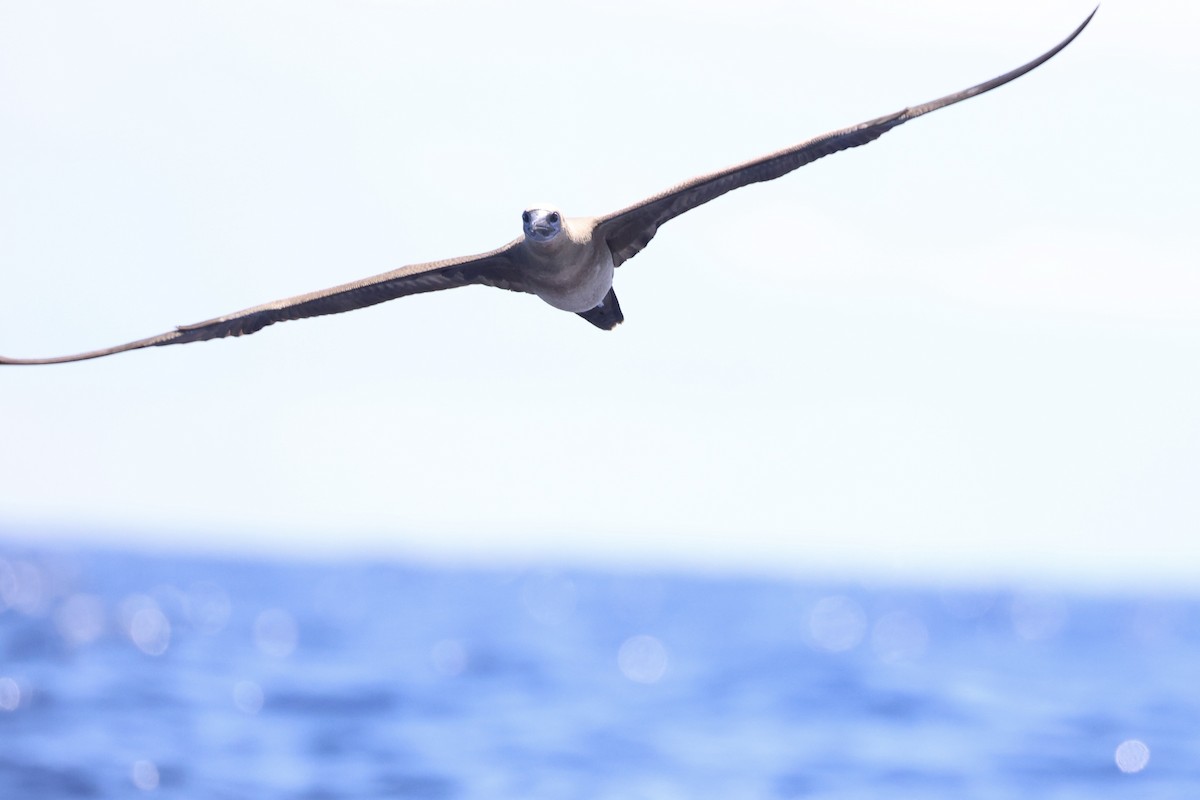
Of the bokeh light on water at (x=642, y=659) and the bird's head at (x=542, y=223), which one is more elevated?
the bokeh light on water at (x=642, y=659)

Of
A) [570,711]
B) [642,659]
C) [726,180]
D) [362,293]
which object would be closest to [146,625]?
[642,659]

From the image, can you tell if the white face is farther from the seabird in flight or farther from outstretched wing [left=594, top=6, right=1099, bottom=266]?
outstretched wing [left=594, top=6, right=1099, bottom=266]

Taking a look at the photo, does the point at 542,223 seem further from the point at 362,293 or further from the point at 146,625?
the point at 146,625

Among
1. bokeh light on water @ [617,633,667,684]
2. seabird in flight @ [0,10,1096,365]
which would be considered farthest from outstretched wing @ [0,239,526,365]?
bokeh light on water @ [617,633,667,684]

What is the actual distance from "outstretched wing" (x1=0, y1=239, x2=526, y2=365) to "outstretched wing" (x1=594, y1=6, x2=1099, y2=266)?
42.6 inches

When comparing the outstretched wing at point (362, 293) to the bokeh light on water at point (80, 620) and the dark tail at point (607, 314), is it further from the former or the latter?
the bokeh light on water at point (80, 620)

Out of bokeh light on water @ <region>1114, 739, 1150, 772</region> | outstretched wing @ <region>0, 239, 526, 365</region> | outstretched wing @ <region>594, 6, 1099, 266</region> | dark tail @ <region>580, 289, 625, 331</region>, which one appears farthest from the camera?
bokeh light on water @ <region>1114, 739, 1150, 772</region>

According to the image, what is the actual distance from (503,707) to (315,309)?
106 ft

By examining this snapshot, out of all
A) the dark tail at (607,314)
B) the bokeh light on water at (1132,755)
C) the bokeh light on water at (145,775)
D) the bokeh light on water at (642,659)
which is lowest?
the dark tail at (607,314)

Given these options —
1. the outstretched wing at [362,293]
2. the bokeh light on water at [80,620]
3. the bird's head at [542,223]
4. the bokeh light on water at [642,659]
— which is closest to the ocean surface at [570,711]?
the bokeh light on water at [642,659]

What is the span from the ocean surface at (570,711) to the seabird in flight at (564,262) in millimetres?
18367

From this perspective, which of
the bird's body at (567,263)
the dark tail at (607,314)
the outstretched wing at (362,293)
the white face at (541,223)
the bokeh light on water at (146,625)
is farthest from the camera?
the bokeh light on water at (146,625)

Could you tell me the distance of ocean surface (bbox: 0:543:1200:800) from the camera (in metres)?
33.5

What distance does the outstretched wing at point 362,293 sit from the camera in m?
14.4
